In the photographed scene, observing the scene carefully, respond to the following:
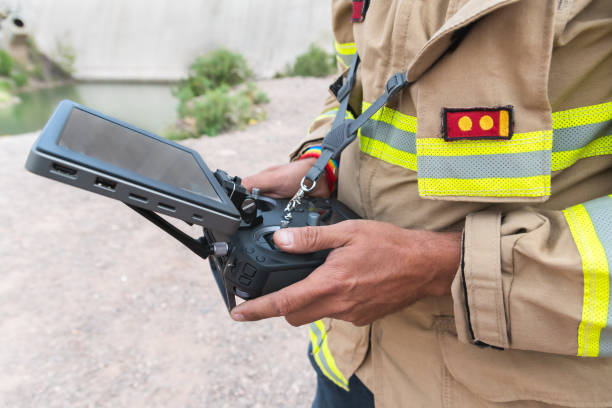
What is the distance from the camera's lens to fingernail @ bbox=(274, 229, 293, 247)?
838 mm

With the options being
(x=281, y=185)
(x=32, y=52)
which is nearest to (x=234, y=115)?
(x=281, y=185)

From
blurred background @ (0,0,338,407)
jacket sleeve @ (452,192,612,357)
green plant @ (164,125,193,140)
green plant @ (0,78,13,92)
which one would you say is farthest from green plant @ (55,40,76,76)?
jacket sleeve @ (452,192,612,357)

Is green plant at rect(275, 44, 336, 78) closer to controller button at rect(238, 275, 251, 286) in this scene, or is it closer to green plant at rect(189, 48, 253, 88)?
green plant at rect(189, 48, 253, 88)

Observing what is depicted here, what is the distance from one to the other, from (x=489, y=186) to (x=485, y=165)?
0.04 metres

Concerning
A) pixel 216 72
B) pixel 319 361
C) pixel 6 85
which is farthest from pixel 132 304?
pixel 6 85

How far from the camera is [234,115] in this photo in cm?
716

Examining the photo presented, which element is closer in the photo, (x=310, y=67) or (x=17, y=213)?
(x=17, y=213)

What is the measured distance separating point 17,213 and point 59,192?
Result: 0.47 meters

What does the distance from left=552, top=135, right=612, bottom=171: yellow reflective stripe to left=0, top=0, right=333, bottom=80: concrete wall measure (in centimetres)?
1492

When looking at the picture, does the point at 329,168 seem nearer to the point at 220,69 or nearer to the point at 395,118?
the point at 395,118

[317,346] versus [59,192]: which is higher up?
[317,346]

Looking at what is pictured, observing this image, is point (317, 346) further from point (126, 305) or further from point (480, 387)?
point (126, 305)

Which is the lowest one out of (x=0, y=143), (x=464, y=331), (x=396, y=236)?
(x=0, y=143)

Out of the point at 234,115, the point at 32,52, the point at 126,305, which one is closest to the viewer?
the point at 126,305
